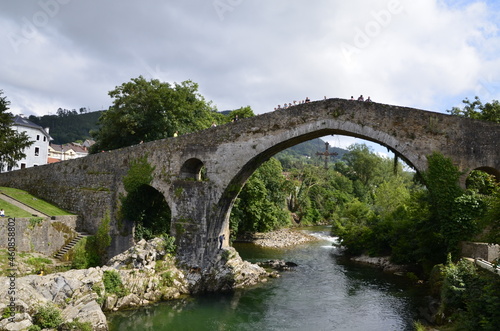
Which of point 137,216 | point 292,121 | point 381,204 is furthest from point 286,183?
point 292,121

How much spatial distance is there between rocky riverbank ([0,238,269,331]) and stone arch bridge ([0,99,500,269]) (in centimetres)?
83

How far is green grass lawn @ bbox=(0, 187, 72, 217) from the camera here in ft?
61.9

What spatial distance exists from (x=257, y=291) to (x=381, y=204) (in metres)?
17.9

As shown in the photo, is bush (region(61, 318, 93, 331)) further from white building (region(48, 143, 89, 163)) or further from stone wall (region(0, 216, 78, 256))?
white building (region(48, 143, 89, 163))

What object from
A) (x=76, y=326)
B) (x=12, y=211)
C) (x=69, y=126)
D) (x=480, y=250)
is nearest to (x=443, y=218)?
(x=480, y=250)

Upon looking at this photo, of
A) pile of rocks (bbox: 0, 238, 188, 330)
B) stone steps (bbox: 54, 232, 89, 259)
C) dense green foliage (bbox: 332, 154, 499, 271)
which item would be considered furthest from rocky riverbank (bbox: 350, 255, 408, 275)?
stone steps (bbox: 54, 232, 89, 259)

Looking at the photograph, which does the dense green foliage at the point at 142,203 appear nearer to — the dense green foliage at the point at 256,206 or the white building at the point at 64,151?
the dense green foliage at the point at 256,206

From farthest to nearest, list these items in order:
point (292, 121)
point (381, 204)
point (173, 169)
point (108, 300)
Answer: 1. point (381, 204)
2. point (173, 169)
3. point (292, 121)
4. point (108, 300)

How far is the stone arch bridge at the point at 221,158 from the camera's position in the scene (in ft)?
46.3

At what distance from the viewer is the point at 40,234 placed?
17.9 meters

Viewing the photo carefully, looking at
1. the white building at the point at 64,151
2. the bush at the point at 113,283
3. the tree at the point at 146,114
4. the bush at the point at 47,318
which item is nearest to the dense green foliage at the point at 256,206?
the tree at the point at 146,114

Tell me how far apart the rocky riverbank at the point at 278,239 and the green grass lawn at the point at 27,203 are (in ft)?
49.6

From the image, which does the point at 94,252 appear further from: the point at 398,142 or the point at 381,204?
the point at 381,204

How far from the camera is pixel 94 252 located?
1953cm
